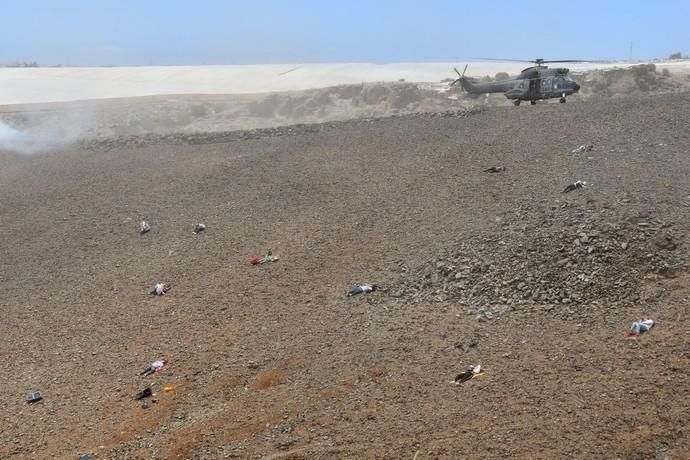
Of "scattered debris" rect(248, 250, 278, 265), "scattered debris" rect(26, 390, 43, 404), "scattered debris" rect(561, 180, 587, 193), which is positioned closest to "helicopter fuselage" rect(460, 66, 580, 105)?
"scattered debris" rect(561, 180, 587, 193)

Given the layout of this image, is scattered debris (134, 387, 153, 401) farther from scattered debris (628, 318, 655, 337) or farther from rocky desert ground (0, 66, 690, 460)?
scattered debris (628, 318, 655, 337)

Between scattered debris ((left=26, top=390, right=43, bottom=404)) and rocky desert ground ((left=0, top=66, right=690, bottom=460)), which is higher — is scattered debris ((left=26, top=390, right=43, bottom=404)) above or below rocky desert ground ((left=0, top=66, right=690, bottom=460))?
below

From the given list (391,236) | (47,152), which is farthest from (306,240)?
(47,152)

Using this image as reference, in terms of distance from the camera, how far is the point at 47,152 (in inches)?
859

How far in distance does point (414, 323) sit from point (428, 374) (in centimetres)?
119

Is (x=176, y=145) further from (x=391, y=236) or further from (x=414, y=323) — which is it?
(x=414, y=323)

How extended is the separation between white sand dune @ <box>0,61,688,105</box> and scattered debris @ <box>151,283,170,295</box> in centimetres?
2325

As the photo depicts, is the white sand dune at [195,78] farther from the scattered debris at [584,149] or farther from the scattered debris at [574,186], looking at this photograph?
the scattered debris at [574,186]

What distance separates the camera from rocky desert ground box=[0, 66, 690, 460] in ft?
20.8

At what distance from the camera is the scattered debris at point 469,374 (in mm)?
6887

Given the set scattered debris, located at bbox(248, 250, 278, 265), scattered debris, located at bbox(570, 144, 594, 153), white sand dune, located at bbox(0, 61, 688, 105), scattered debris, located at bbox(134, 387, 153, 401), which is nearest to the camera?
scattered debris, located at bbox(134, 387, 153, 401)

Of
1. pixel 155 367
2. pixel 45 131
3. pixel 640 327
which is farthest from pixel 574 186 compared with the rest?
pixel 45 131

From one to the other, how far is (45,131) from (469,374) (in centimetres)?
2200

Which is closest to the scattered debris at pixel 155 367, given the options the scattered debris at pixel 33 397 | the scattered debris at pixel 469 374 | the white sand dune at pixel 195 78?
the scattered debris at pixel 33 397
